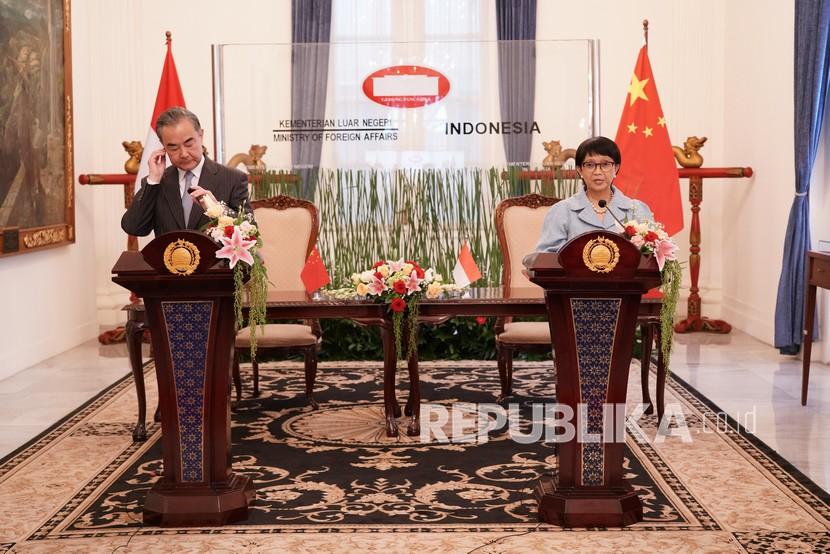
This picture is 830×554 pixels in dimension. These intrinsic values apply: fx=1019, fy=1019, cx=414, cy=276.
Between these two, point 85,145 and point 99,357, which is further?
point 85,145

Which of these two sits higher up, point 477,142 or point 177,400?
point 477,142

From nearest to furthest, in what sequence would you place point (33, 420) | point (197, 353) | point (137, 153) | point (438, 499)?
1. point (197, 353)
2. point (438, 499)
3. point (33, 420)
4. point (137, 153)

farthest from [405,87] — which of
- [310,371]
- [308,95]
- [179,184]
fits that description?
[179,184]

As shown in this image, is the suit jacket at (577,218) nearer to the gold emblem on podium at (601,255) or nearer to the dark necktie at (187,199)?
the gold emblem on podium at (601,255)

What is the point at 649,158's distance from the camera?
659cm

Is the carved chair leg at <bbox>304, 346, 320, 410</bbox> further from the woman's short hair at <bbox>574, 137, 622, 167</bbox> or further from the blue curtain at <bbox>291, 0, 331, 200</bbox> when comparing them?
the blue curtain at <bbox>291, 0, 331, 200</bbox>

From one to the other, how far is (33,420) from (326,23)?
4323mm

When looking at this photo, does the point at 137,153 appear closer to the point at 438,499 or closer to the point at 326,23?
the point at 326,23

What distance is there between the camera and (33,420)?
4.86 meters

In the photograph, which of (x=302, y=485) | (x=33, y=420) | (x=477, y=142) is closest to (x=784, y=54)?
(x=477, y=142)

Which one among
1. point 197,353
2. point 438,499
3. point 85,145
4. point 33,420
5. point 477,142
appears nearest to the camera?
point 197,353

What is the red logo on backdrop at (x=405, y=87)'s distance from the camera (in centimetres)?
638

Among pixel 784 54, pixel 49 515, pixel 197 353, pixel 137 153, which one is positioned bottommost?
pixel 49 515

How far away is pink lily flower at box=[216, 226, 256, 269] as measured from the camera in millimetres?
3025
